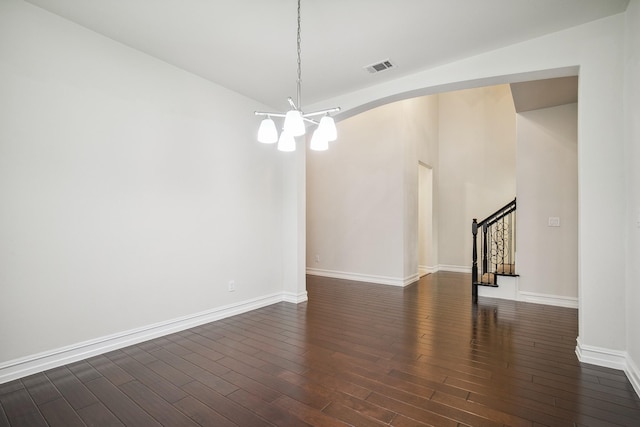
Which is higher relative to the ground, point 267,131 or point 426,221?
point 267,131

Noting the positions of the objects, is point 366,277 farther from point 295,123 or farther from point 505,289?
point 295,123

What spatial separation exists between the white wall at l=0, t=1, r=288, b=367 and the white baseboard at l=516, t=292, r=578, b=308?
13.9 ft

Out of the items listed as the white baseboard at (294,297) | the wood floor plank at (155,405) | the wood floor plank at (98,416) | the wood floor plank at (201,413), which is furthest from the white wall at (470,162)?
the wood floor plank at (98,416)

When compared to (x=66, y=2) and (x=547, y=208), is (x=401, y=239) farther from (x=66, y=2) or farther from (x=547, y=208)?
(x=66, y=2)

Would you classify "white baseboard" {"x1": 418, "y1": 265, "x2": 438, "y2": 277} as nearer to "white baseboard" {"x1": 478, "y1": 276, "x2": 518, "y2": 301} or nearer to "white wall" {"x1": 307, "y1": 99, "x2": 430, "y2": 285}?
"white wall" {"x1": 307, "y1": 99, "x2": 430, "y2": 285}

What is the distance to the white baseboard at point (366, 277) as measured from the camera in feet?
19.4

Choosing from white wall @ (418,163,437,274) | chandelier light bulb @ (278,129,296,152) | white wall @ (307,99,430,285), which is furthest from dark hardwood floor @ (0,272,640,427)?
white wall @ (418,163,437,274)

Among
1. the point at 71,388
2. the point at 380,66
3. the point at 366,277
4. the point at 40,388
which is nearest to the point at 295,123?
the point at 380,66

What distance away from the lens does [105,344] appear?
293cm

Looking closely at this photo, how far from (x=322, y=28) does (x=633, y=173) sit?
8.97ft

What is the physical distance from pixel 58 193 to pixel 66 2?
1536mm

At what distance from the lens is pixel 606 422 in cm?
191

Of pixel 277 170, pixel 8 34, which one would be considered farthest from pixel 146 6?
pixel 277 170

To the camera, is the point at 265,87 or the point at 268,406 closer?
the point at 268,406
